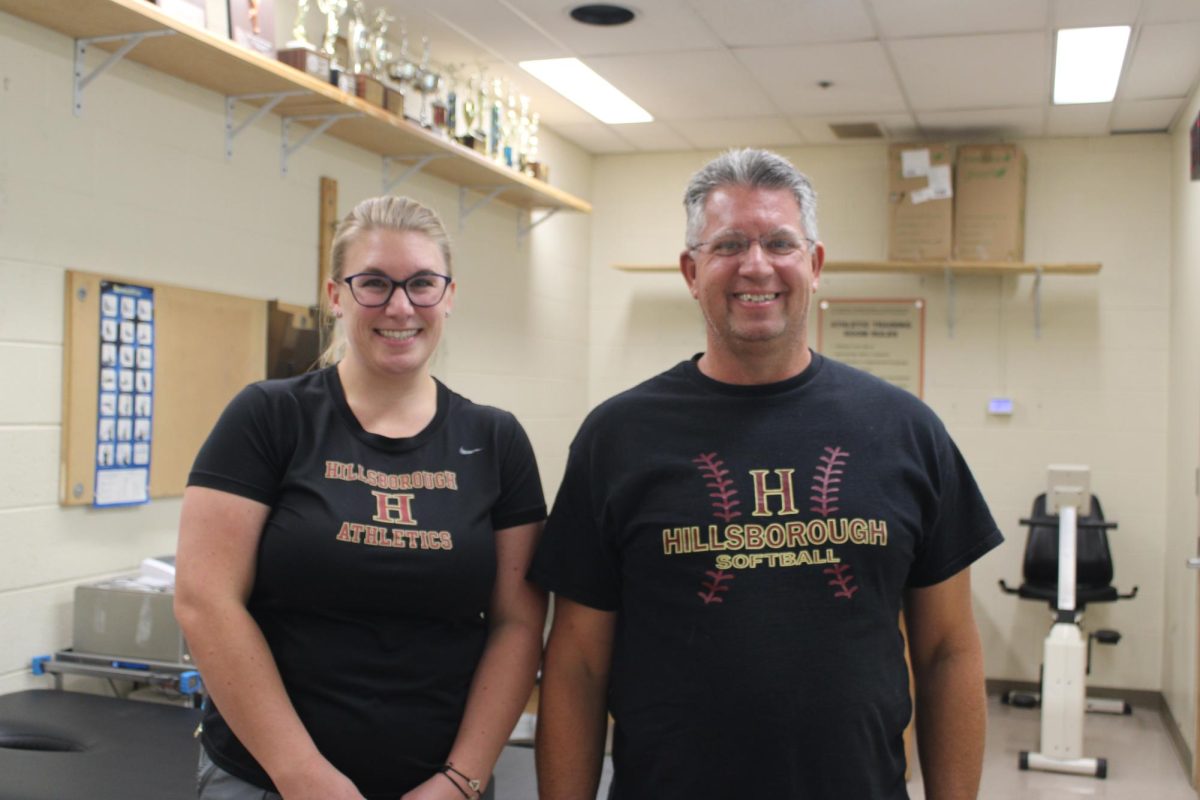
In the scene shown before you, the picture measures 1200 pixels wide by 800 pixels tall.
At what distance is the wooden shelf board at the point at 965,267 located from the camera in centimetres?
557

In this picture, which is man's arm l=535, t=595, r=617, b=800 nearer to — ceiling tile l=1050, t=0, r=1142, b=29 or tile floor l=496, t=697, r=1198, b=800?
tile floor l=496, t=697, r=1198, b=800

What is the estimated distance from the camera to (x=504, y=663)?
1.64 m

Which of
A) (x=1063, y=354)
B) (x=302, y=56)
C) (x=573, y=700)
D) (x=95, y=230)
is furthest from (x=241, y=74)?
(x=1063, y=354)

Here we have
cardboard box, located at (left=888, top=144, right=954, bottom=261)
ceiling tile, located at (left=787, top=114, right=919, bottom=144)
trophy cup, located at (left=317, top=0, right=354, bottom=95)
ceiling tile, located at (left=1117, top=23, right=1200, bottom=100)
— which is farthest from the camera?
cardboard box, located at (left=888, top=144, right=954, bottom=261)

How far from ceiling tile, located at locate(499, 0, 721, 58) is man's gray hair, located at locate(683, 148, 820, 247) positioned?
259cm

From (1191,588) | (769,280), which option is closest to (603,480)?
(769,280)

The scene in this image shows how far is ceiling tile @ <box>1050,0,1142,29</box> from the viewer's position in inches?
151

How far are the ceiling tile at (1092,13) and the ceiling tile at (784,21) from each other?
64cm

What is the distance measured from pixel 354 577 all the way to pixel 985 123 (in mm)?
4915

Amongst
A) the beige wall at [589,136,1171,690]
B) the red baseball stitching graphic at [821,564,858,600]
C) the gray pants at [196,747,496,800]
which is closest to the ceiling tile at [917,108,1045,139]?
the beige wall at [589,136,1171,690]

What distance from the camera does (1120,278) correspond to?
19.0 feet

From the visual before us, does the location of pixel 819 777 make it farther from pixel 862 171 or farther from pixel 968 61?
pixel 862 171

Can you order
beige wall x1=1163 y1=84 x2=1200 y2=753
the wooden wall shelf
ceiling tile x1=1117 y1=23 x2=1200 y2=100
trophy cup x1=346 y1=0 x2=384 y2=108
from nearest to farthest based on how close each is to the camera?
the wooden wall shelf, trophy cup x1=346 y1=0 x2=384 y2=108, ceiling tile x1=1117 y1=23 x2=1200 y2=100, beige wall x1=1163 y1=84 x2=1200 y2=753

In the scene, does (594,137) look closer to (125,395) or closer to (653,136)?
(653,136)
